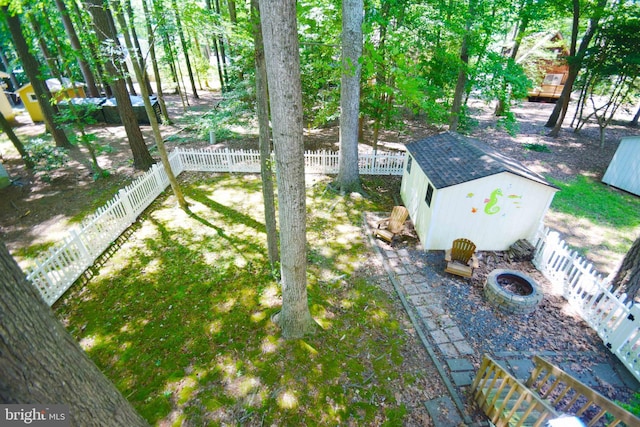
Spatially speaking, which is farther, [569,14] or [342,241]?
[569,14]

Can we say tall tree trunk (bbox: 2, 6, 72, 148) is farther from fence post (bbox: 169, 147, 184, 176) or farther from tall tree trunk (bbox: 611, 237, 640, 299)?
tall tree trunk (bbox: 611, 237, 640, 299)

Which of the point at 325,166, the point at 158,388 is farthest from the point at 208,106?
the point at 158,388

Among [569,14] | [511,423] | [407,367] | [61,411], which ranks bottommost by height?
[407,367]

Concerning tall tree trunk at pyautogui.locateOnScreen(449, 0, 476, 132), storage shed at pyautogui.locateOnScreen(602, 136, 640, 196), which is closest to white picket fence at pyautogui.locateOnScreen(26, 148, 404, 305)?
tall tree trunk at pyautogui.locateOnScreen(449, 0, 476, 132)

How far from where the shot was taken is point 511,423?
156 inches

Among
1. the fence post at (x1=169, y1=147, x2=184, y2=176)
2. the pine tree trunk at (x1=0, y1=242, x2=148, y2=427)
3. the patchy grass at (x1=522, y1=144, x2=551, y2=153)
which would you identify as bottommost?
the patchy grass at (x1=522, y1=144, x2=551, y2=153)

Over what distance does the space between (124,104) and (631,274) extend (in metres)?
15.3

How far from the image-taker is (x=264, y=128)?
5.55 meters

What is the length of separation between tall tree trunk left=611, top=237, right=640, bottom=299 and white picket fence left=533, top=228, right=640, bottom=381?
0.60ft

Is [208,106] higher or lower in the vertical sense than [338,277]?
higher

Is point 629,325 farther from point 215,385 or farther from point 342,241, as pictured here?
point 215,385

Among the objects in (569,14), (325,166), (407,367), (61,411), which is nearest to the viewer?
(61,411)

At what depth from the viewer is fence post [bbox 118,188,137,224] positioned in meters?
8.44

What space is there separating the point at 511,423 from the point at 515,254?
512cm
